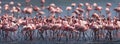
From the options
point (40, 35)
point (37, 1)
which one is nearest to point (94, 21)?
point (40, 35)

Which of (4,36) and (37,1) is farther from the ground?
(37,1)

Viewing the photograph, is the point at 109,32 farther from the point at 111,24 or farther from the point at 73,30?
the point at 73,30

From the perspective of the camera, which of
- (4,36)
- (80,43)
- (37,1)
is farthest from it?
(37,1)

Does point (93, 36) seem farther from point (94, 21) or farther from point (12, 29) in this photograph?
point (12, 29)

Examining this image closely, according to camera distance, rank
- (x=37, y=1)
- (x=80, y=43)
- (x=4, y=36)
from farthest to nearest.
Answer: (x=37, y=1) < (x=4, y=36) < (x=80, y=43)

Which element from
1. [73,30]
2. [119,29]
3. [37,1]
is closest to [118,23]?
[119,29]

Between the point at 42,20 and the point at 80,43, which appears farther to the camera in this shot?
the point at 42,20

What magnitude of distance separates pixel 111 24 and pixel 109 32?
189 millimetres

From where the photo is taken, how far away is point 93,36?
10461 millimetres

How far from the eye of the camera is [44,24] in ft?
34.1

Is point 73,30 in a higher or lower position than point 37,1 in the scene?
lower

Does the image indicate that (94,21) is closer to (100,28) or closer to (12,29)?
(100,28)

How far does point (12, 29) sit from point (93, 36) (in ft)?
5.72

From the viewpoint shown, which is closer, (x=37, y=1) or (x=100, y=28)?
(x=100, y=28)
